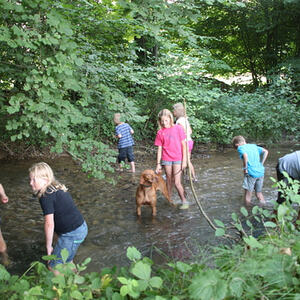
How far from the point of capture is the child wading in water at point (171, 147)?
6.05m

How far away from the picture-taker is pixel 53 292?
1984mm

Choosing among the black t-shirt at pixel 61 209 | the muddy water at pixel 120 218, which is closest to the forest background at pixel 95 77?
the muddy water at pixel 120 218

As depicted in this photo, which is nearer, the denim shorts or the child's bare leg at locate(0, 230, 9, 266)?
the denim shorts

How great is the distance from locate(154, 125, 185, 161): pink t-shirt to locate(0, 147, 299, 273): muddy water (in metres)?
1.06

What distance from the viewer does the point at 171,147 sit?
605 cm

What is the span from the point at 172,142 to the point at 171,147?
10cm

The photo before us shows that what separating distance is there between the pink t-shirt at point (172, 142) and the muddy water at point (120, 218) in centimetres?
106

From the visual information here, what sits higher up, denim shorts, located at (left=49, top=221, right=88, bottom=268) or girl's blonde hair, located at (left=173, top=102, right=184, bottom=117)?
girl's blonde hair, located at (left=173, top=102, right=184, bottom=117)

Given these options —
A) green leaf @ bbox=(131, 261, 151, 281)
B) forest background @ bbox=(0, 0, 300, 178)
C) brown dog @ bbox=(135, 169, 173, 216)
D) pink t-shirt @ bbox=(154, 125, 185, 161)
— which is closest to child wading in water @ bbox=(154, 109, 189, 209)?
pink t-shirt @ bbox=(154, 125, 185, 161)

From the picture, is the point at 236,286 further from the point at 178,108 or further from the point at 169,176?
the point at 178,108

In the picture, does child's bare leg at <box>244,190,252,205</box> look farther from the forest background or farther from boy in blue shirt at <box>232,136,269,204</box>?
the forest background

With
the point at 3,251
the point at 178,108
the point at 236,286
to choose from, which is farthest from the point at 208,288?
the point at 178,108

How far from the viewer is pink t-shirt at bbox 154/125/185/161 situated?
605cm

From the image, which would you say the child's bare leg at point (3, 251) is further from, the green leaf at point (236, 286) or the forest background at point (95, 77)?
the green leaf at point (236, 286)
